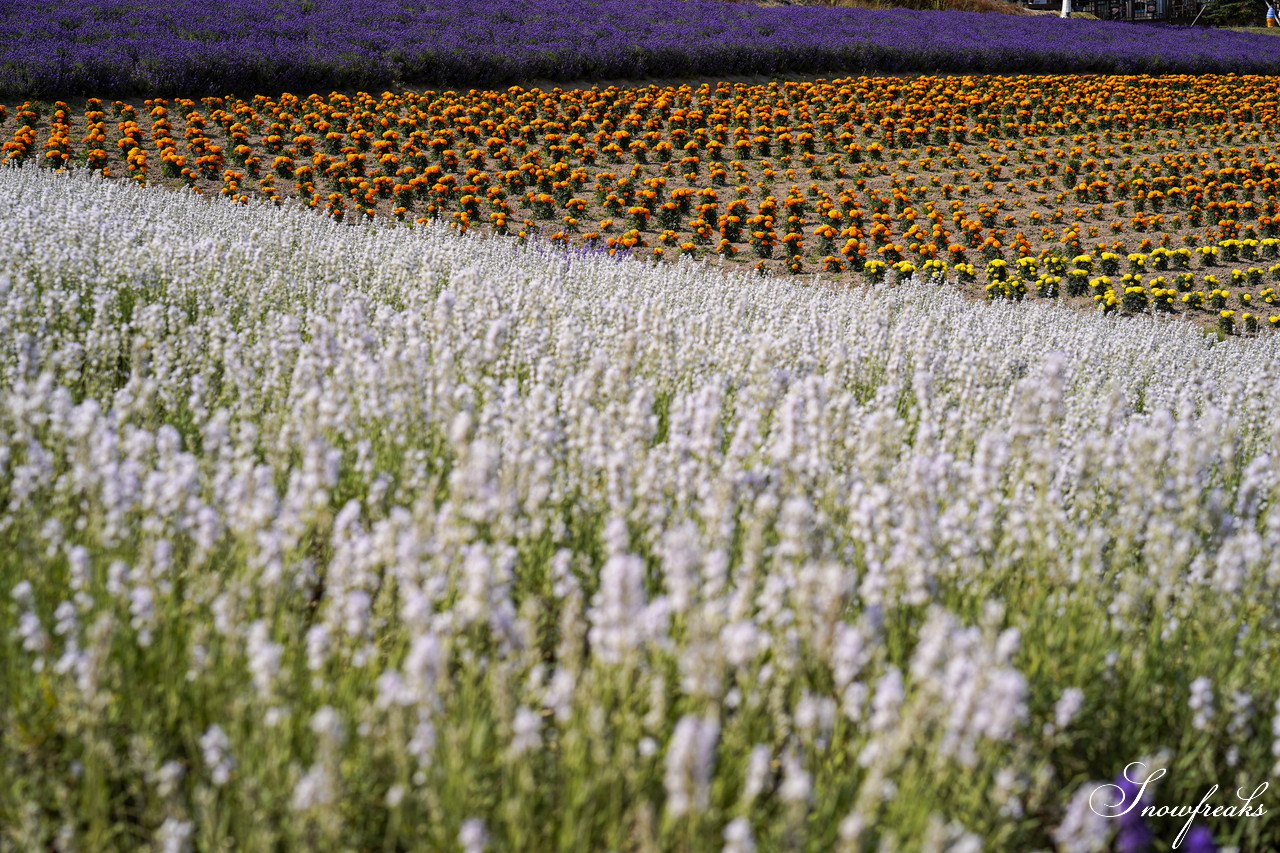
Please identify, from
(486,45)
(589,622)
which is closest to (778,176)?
(486,45)

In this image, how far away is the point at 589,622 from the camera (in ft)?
9.09

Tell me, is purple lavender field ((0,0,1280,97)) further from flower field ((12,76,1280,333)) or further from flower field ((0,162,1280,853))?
flower field ((0,162,1280,853))

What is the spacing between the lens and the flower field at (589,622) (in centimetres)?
175

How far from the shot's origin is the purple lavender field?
552 inches

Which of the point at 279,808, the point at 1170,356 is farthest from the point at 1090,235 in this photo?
the point at 279,808

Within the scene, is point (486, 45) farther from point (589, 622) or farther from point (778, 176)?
point (589, 622)

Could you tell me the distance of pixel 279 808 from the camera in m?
1.93

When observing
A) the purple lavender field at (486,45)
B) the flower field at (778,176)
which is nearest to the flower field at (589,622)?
the flower field at (778,176)

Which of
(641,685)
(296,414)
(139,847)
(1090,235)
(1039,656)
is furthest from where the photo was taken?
(1090,235)

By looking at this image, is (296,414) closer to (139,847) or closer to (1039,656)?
(139,847)

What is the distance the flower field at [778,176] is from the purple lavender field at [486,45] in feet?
2.15

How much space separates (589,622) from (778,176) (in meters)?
11.8

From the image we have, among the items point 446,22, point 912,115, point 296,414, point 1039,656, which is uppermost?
point 446,22

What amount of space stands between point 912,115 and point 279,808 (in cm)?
1670
